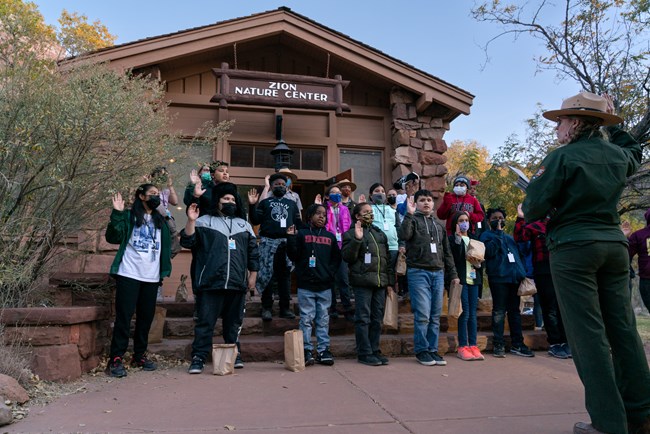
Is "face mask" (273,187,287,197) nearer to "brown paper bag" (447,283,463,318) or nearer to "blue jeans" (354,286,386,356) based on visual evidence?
"blue jeans" (354,286,386,356)

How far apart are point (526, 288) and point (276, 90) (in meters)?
5.12

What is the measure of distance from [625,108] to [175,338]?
33.2 feet

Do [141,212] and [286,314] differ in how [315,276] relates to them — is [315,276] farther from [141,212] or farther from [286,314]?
[141,212]

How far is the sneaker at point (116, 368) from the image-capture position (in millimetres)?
5023

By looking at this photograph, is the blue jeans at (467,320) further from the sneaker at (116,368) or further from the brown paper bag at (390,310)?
the sneaker at (116,368)

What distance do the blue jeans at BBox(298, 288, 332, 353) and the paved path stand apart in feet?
1.03

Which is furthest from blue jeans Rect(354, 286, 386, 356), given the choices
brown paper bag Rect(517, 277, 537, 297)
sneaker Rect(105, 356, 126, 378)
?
sneaker Rect(105, 356, 126, 378)

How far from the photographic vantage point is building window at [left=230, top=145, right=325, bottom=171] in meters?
9.70

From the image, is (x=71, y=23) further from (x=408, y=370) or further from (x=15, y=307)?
(x=408, y=370)

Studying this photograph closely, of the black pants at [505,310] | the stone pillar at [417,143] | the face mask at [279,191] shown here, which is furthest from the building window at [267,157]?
the black pants at [505,310]

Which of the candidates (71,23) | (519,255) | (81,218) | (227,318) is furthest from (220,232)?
(71,23)

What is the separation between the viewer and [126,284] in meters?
5.27

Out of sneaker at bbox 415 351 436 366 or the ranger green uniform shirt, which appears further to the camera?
sneaker at bbox 415 351 436 366

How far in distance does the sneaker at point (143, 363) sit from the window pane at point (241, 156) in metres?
4.91
